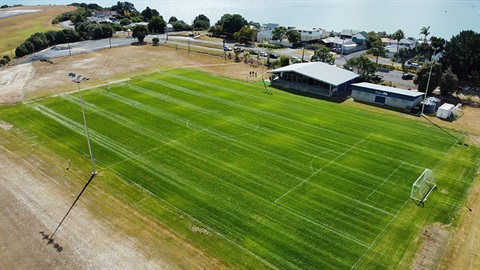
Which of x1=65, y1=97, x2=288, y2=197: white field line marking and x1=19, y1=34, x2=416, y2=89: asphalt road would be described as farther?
x1=19, y1=34, x2=416, y2=89: asphalt road

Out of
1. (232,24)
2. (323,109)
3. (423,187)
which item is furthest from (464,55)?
(232,24)

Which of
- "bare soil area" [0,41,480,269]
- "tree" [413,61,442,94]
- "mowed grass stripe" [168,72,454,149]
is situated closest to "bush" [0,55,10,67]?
"mowed grass stripe" [168,72,454,149]

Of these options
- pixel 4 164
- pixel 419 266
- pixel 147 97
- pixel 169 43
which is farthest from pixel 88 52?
pixel 419 266

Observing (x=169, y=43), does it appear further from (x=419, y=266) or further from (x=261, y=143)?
(x=419, y=266)

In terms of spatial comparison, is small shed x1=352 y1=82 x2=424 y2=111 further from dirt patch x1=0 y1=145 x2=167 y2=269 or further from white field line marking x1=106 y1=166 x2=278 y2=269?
dirt patch x1=0 y1=145 x2=167 y2=269

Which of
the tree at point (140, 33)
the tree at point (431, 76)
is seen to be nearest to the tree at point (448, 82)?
the tree at point (431, 76)

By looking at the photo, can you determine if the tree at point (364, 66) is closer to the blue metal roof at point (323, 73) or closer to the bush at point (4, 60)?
the blue metal roof at point (323, 73)
